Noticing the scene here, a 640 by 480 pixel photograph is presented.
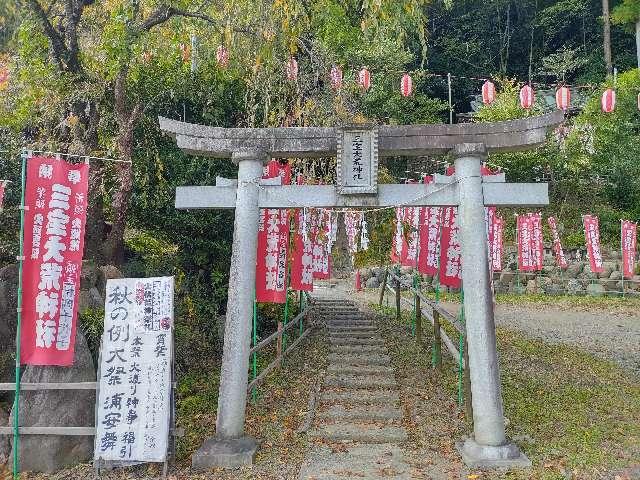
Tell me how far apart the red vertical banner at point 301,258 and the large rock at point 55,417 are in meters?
4.42

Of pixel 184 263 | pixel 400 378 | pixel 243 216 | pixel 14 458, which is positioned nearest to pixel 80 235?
pixel 243 216

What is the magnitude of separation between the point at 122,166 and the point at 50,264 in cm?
350

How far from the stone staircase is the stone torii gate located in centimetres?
80

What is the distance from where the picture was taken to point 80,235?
5566mm

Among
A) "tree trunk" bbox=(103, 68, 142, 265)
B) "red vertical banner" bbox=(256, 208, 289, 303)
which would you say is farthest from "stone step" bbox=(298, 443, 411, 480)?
"tree trunk" bbox=(103, 68, 142, 265)

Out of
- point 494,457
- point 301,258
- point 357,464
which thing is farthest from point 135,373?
point 301,258

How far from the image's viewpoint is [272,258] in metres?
7.62

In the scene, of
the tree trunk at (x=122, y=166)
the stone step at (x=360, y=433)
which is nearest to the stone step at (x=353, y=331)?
the stone step at (x=360, y=433)

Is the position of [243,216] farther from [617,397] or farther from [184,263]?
[617,397]

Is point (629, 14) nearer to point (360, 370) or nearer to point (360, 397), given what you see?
point (360, 370)

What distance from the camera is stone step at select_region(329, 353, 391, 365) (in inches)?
359

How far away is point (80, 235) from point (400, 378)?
211 inches

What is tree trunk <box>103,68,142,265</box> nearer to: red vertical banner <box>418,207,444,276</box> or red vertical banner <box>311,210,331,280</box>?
red vertical banner <box>311,210,331,280</box>

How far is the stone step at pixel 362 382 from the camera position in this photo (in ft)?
26.2
